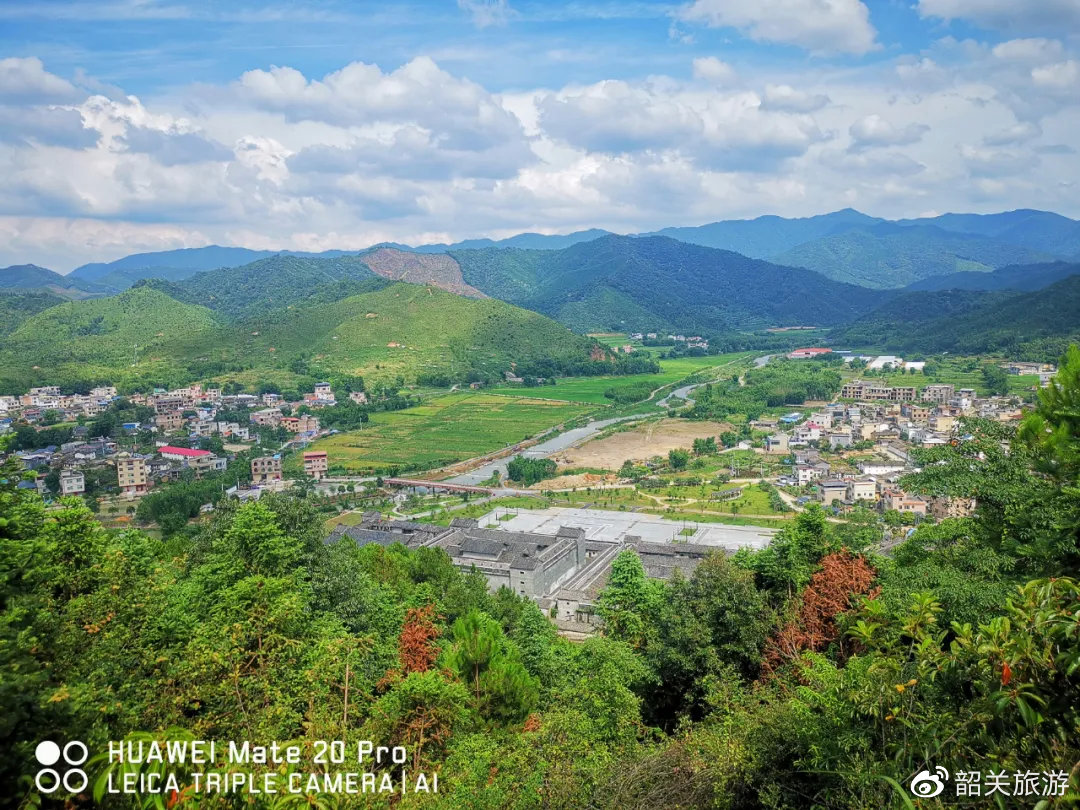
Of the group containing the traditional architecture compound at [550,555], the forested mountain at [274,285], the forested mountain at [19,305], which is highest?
the forested mountain at [274,285]

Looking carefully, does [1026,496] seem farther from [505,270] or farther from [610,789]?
[505,270]

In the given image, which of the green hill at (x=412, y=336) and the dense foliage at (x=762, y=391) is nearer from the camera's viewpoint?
the dense foliage at (x=762, y=391)

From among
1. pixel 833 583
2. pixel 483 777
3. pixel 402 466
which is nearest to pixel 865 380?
pixel 402 466

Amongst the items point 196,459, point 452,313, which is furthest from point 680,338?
point 196,459

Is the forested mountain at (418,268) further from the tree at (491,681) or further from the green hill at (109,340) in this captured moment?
the tree at (491,681)

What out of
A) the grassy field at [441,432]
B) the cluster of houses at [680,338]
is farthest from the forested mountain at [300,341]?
the cluster of houses at [680,338]

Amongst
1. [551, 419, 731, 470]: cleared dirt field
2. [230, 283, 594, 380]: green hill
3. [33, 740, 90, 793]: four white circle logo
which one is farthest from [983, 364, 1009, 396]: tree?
[33, 740, 90, 793]: four white circle logo
